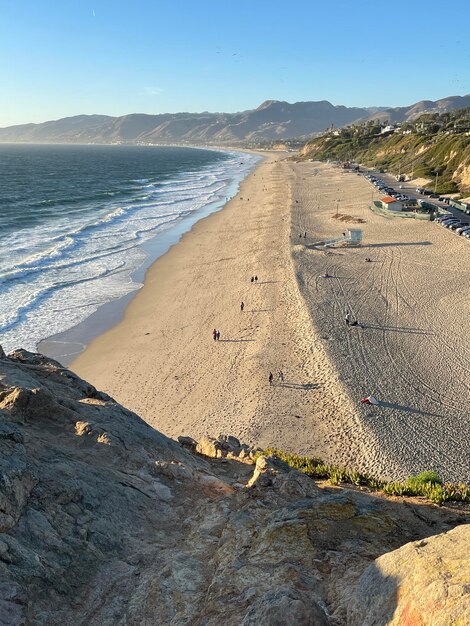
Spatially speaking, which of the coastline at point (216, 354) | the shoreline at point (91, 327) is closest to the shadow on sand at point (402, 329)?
the coastline at point (216, 354)

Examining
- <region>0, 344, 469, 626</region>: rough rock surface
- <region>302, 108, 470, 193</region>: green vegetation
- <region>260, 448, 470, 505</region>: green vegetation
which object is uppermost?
<region>302, 108, 470, 193</region>: green vegetation

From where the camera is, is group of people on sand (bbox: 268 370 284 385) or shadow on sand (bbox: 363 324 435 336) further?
shadow on sand (bbox: 363 324 435 336)

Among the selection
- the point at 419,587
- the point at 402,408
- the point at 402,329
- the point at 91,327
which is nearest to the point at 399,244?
the point at 402,329

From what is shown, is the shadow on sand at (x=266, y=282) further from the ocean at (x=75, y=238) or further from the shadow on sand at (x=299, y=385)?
the shadow on sand at (x=299, y=385)

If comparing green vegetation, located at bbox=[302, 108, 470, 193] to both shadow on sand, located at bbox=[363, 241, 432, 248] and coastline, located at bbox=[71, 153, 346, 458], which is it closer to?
shadow on sand, located at bbox=[363, 241, 432, 248]

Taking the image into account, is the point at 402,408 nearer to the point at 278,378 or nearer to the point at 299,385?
the point at 299,385

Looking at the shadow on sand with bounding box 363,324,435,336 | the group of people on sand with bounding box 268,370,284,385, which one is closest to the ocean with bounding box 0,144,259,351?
the group of people on sand with bounding box 268,370,284,385

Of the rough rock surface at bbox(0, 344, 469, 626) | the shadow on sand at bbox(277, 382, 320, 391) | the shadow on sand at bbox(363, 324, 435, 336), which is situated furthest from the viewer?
the shadow on sand at bbox(363, 324, 435, 336)
